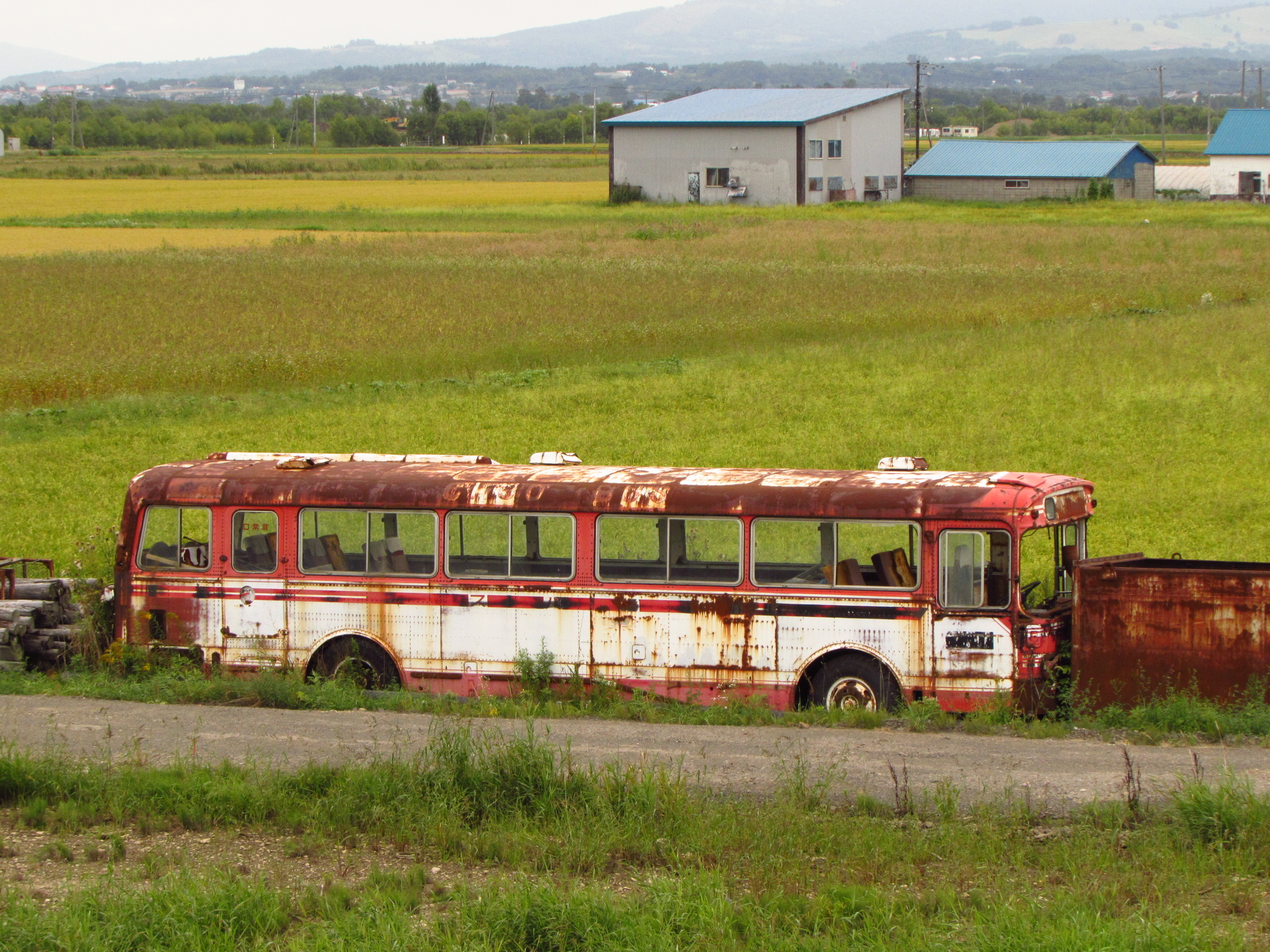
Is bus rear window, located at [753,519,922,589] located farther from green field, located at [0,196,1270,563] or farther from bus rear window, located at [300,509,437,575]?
green field, located at [0,196,1270,563]

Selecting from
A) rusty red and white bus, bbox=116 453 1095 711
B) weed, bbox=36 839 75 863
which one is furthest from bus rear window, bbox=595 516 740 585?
weed, bbox=36 839 75 863

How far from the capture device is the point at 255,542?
46.4 feet

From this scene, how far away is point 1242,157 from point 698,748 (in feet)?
274

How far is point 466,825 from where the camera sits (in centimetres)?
911

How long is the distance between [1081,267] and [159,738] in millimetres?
38390

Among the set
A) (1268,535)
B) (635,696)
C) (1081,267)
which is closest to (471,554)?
(635,696)

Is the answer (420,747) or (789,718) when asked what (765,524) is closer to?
(789,718)

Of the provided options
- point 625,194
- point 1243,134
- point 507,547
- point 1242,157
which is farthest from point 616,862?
point 1243,134

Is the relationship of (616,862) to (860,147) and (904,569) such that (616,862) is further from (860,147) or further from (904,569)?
(860,147)

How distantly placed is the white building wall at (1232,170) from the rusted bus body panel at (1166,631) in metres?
79.7

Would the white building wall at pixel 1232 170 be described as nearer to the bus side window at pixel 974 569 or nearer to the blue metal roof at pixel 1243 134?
the blue metal roof at pixel 1243 134

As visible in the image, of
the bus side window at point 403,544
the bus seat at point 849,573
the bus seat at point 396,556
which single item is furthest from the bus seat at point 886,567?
the bus seat at point 396,556

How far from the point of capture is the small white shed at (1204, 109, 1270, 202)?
272ft

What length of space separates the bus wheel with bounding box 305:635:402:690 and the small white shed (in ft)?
259
